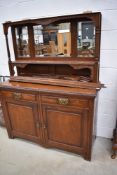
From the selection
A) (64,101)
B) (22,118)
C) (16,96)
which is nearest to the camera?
(64,101)

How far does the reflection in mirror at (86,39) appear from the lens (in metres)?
1.73

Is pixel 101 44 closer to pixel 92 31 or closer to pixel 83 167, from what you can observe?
pixel 92 31

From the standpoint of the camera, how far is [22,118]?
200cm

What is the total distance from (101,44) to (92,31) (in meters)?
0.20

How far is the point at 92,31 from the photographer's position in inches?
68.0

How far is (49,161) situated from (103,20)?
5.91 feet

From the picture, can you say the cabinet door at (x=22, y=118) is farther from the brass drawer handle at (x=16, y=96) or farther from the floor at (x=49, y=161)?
the floor at (x=49, y=161)

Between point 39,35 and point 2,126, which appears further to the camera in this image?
point 2,126

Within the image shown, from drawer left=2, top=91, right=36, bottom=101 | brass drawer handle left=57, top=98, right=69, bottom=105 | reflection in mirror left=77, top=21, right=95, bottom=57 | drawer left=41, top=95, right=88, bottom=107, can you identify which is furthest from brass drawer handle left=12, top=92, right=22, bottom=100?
reflection in mirror left=77, top=21, right=95, bottom=57

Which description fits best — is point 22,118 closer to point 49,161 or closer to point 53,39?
point 49,161

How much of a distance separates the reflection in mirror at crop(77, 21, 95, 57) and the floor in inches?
50.0

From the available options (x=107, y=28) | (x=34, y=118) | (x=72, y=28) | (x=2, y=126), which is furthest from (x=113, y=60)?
(x=2, y=126)

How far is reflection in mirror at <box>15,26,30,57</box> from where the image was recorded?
204 cm

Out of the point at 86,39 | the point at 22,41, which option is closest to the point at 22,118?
the point at 22,41
